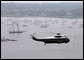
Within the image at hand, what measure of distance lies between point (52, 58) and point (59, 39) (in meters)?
19.0

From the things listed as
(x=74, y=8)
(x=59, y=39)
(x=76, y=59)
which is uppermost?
(x=74, y=8)

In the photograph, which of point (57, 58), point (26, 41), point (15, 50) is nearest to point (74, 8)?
point (26, 41)

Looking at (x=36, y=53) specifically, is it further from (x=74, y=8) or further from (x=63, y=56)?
(x=74, y=8)

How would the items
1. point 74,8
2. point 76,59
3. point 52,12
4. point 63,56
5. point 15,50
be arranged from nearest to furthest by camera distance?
point 76,59, point 63,56, point 15,50, point 74,8, point 52,12

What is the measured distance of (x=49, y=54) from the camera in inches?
1035

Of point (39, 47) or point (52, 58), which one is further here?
point (39, 47)

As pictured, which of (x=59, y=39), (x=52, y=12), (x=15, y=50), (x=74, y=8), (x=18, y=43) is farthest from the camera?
(x=52, y=12)

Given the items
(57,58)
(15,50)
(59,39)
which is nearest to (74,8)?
(15,50)

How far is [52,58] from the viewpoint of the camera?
23875 millimetres

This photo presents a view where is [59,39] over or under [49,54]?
over

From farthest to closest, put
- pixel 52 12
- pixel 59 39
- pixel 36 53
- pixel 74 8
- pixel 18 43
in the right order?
1. pixel 52 12
2. pixel 74 8
3. pixel 18 43
4. pixel 36 53
5. pixel 59 39

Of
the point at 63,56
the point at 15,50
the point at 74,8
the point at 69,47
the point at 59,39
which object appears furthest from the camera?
the point at 74,8

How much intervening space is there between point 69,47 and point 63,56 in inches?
223

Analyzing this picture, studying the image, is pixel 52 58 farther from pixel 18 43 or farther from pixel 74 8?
pixel 74 8
